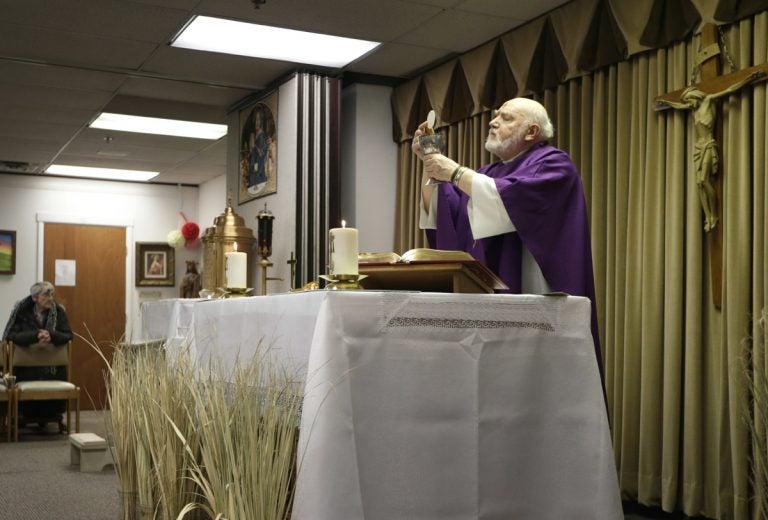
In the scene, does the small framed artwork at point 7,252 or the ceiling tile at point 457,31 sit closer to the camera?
the ceiling tile at point 457,31

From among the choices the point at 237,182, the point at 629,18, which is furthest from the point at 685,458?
the point at 237,182

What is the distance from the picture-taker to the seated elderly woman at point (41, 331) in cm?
730

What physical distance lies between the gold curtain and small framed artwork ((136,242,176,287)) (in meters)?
6.80

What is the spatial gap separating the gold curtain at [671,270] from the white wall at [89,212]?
6.65 m

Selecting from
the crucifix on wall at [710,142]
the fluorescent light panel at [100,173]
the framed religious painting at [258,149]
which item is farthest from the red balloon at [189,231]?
the crucifix on wall at [710,142]

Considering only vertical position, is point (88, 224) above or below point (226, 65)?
below

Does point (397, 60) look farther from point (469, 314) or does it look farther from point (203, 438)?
point (203, 438)

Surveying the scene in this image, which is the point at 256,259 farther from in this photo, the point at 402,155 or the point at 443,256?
the point at 443,256

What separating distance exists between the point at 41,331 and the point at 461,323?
6.01m

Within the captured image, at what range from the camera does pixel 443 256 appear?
2086 millimetres

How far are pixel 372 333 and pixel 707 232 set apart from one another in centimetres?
244

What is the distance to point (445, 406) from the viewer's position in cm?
194

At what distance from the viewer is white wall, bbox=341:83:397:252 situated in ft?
20.6

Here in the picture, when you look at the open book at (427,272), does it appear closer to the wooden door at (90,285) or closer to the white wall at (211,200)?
the white wall at (211,200)
